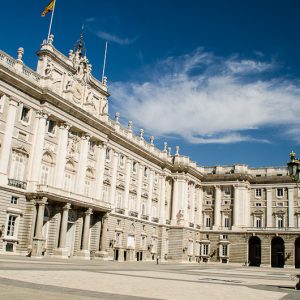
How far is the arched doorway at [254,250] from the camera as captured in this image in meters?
80.9

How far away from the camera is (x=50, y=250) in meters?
45.0

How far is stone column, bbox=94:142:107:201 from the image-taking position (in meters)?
53.9

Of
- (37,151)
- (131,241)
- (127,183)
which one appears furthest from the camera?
(127,183)

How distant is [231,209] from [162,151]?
18.9 meters

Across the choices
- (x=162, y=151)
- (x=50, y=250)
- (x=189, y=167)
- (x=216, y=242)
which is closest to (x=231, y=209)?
(x=216, y=242)

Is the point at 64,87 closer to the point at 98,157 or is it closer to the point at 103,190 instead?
the point at 98,157

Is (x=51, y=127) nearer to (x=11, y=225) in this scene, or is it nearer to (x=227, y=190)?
(x=11, y=225)

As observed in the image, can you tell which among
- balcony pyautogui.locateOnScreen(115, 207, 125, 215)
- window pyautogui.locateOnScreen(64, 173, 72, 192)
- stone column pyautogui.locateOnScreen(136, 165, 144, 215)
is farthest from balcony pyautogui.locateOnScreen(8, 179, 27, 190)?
stone column pyautogui.locateOnScreen(136, 165, 144, 215)

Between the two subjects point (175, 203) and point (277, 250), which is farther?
point (277, 250)

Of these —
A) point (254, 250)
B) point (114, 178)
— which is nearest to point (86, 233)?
point (114, 178)

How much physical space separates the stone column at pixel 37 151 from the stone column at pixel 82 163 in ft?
23.1

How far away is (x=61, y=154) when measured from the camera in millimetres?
47625

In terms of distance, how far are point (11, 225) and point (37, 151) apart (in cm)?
801

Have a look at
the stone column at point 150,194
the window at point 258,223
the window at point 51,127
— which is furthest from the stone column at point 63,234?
the window at point 258,223
